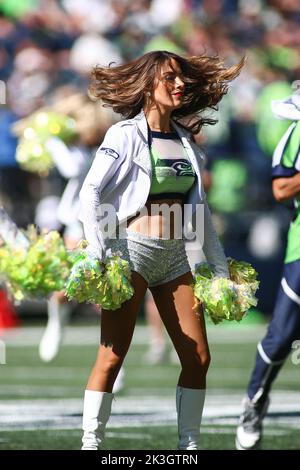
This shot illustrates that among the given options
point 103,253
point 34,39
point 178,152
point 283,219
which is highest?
point 34,39

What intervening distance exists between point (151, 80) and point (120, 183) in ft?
1.63

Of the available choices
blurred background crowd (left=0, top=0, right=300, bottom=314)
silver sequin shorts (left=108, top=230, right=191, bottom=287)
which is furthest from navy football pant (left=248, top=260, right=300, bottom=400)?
blurred background crowd (left=0, top=0, right=300, bottom=314)

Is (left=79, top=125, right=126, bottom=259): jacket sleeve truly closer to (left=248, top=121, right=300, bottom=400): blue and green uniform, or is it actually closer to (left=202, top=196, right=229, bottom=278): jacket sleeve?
(left=202, top=196, right=229, bottom=278): jacket sleeve

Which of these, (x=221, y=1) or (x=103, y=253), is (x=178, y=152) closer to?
(x=103, y=253)

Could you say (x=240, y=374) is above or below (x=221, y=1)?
below

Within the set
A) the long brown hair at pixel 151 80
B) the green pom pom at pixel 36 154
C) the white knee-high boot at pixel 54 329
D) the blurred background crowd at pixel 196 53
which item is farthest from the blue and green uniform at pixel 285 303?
the blurred background crowd at pixel 196 53

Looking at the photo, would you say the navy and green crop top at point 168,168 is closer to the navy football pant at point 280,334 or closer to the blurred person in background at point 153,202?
the blurred person in background at point 153,202

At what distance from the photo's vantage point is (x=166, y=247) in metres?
5.34

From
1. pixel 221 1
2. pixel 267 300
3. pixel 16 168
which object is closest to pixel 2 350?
pixel 16 168

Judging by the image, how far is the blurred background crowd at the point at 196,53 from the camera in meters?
15.5

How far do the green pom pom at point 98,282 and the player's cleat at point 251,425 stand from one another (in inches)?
59.8

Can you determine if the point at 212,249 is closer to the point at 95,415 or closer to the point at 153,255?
the point at 153,255

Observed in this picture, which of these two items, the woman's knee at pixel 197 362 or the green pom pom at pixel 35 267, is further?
the green pom pom at pixel 35 267

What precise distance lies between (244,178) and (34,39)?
341 cm
